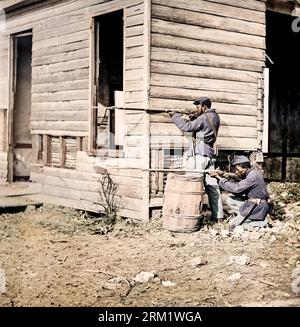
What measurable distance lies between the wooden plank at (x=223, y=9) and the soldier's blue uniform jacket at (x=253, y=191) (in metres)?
3.30

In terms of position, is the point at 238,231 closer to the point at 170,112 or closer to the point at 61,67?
the point at 170,112

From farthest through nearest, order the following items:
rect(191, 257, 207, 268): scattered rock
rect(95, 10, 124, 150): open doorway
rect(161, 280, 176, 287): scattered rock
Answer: rect(95, 10, 124, 150): open doorway
rect(191, 257, 207, 268): scattered rock
rect(161, 280, 176, 287): scattered rock

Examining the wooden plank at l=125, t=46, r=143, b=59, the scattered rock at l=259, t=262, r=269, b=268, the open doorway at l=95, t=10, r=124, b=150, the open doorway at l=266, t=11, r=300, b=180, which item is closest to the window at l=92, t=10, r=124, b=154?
the open doorway at l=95, t=10, r=124, b=150

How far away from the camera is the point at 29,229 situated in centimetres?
880

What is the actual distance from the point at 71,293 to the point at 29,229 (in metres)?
3.54

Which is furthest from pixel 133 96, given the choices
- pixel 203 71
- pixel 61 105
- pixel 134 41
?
pixel 61 105

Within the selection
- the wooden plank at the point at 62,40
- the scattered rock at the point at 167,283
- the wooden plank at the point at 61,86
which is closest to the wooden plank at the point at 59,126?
the wooden plank at the point at 61,86

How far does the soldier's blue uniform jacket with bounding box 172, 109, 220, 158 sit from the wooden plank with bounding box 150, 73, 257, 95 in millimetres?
660

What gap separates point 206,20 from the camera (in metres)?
9.34

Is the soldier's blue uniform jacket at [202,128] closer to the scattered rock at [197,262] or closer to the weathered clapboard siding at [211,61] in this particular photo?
the weathered clapboard siding at [211,61]

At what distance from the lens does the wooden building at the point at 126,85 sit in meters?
8.71

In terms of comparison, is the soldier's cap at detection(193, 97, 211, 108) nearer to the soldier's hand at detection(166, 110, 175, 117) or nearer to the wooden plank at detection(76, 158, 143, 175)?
the soldier's hand at detection(166, 110, 175, 117)

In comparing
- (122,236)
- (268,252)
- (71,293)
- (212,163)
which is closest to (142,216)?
(122,236)

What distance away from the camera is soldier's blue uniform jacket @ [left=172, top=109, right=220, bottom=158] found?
8.39 m
